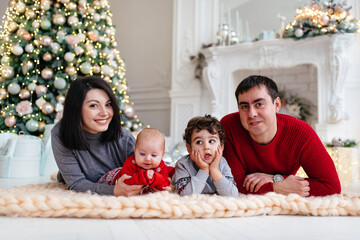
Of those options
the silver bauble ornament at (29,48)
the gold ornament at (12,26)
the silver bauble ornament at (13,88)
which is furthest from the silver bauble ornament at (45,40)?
the silver bauble ornament at (13,88)

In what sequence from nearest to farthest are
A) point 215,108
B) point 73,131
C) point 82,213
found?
point 82,213 → point 73,131 → point 215,108

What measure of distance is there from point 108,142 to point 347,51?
2.83m

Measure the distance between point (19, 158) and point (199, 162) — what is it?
175cm

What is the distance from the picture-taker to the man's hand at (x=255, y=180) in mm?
1343

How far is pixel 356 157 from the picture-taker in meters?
2.43

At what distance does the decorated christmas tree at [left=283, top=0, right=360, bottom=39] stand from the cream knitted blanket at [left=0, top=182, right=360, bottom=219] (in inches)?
98.2

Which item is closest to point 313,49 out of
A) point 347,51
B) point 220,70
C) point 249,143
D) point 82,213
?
point 347,51

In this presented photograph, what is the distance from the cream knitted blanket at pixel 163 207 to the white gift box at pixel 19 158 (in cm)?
144

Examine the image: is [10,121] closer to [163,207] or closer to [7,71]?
[7,71]

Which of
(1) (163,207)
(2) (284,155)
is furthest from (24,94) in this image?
(2) (284,155)

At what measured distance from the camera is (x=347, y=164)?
7.93ft

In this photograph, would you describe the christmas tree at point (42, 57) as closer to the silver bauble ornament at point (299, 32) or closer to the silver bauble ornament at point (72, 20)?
the silver bauble ornament at point (72, 20)

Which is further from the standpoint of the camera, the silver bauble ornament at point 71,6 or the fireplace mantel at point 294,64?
the fireplace mantel at point 294,64

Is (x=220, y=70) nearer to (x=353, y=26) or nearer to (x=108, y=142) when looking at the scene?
(x=353, y=26)
